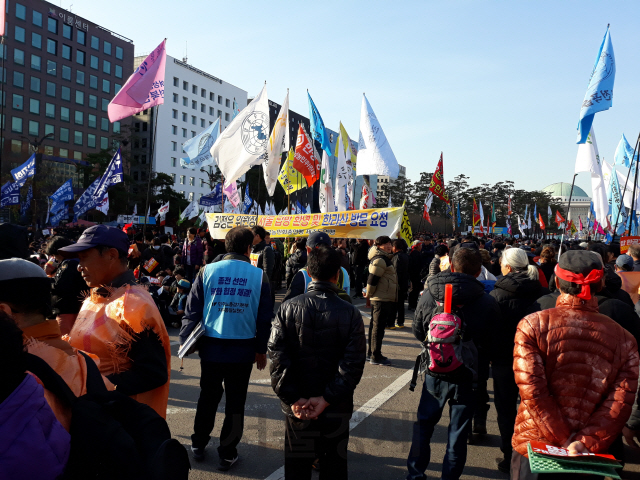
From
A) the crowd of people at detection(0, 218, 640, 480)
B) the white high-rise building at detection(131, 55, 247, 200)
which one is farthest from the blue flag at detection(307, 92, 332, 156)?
the white high-rise building at detection(131, 55, 247, 200)

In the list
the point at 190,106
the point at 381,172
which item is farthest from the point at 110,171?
the point at 190,106

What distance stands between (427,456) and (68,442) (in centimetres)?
298

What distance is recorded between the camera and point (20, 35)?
6334 cm

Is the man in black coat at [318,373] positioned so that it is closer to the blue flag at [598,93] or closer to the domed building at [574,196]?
the blue flag at [598,93]

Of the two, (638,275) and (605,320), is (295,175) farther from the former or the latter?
(605,320)

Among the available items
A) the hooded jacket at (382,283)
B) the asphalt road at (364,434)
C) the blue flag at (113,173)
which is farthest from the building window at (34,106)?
the hooded jacket at (382,283)

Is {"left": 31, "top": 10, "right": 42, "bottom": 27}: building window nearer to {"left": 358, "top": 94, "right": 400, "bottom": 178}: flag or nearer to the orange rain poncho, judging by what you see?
{"left": 358, "top": 94, "right": 400, "bottom": 178}: flag

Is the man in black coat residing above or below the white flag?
below

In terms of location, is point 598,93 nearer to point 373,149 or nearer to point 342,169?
point 373,149

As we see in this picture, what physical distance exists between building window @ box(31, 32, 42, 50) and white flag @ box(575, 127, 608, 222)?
7118cm

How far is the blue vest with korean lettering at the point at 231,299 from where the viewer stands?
407 cm

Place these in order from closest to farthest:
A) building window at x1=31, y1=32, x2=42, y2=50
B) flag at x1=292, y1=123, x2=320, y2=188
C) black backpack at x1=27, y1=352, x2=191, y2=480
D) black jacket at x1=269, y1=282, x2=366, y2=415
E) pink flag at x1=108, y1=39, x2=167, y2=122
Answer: black backpack at x1=27, y1=352, x2=191, y2=480, black jacket at x1=269, y1=282, x2=366, y2=415, pink flag at x1=108, y1=39, x2=167, y2=122, flag at x1=292, y1=123, x2=320, y2=188, building window at x1=31, y1=32, x2=42, y2=50

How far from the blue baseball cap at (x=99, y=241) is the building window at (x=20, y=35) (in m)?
74.6

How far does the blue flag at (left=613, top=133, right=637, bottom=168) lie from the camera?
19094 millimetres
